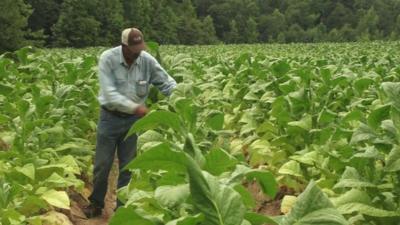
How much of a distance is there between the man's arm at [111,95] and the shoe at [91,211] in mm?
1019

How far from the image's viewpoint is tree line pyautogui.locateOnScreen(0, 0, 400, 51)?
52.5 m

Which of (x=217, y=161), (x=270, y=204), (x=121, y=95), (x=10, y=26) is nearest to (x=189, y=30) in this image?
(x=10, y=26)

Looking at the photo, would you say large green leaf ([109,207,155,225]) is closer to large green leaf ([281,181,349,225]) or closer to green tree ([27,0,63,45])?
large green leaf ([281,181,349,225])

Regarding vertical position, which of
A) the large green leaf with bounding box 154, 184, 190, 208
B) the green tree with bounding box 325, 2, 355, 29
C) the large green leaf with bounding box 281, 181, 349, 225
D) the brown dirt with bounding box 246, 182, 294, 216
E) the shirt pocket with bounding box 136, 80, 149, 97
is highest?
the large green leaf with bounding box 281, 181, 349, 225

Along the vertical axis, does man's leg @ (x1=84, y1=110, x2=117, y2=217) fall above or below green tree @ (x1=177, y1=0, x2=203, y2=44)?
above

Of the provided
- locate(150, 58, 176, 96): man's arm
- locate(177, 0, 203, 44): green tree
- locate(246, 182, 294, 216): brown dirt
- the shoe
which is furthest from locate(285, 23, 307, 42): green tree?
locate(246, 182, 294, 216): brown dirt

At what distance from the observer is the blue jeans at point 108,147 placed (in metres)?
5.54

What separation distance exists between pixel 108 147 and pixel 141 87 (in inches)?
24.4

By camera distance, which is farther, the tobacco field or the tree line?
the tree line

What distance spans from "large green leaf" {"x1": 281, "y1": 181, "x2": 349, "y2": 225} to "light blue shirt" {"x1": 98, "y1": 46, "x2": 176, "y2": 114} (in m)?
3.45

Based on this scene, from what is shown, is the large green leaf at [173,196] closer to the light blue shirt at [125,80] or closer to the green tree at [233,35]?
the light blue shirt at [125,80]

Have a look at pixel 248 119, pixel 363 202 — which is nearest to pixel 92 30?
pixel 248 119

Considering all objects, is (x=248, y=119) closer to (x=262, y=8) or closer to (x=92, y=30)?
(x=92, y=30)

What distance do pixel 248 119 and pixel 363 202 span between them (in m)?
3.43
